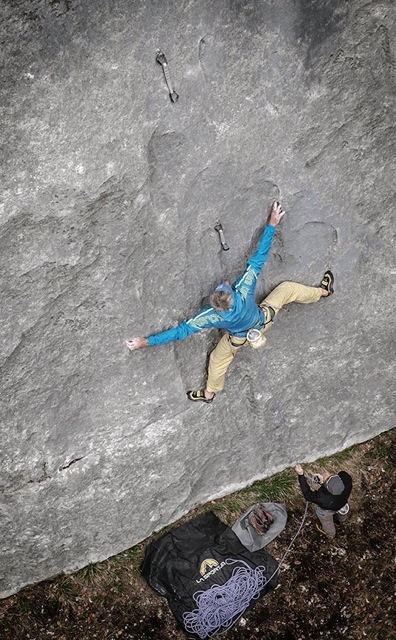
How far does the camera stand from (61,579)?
7441 mm

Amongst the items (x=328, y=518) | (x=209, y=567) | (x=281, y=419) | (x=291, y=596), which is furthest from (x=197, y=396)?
(x=291, y=596)

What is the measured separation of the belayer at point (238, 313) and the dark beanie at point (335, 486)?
160cm

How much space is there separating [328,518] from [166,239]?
12.5ft

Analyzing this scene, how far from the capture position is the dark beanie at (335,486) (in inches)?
283

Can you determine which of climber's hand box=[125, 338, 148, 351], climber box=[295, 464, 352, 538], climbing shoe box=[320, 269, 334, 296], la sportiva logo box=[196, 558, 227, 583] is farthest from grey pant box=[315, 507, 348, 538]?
climber's hand box=[125, 338, 148, 351]

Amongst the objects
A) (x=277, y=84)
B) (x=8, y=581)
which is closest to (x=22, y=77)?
(x=277, y=84)

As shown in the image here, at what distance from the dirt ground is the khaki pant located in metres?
2.00

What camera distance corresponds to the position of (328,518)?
7.64 metres

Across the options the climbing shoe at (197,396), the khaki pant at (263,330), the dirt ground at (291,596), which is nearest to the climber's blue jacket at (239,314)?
the khaki pant at (263,330)

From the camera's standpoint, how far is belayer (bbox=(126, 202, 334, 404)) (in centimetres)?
602

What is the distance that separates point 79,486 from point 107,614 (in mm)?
1698

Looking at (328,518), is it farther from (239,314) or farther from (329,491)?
(239,314)

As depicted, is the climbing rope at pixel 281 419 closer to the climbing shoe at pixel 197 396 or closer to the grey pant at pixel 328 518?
the grey pant at pixel 328 518

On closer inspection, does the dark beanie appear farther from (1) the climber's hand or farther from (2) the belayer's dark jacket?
(1) the climber's hand
